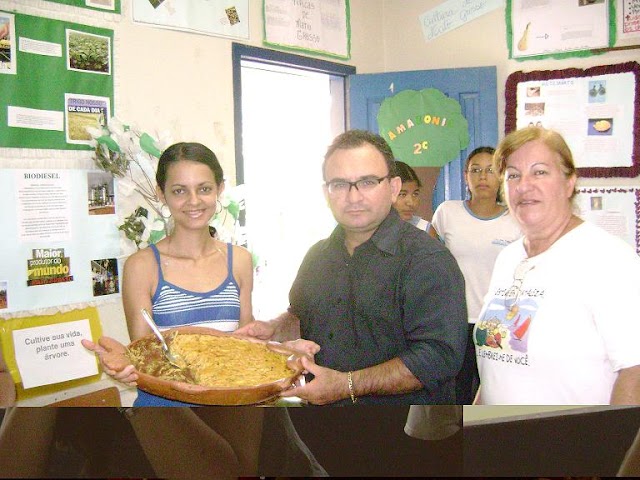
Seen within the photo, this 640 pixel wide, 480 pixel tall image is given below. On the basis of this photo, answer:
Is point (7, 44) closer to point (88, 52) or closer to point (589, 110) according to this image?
point (88, 52)

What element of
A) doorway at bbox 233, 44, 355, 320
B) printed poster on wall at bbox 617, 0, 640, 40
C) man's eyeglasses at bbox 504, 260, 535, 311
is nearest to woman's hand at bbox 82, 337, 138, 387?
man's eyeglasses at bbox 504, 260, 535, 311

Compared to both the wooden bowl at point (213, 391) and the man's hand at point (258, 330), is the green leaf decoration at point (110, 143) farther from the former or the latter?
the wooden bowl at point (213, 391)

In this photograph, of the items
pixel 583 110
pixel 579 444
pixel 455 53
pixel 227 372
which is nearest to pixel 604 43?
pixel 583 110

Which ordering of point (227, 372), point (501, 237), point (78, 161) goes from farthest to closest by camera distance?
point (501, 237) < point (78, 161) < point (227, 372)

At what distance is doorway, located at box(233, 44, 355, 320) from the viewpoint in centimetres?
319

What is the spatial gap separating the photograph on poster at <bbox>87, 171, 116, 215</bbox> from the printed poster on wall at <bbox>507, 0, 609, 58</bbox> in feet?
7.03

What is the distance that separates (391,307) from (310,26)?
85.0 inches

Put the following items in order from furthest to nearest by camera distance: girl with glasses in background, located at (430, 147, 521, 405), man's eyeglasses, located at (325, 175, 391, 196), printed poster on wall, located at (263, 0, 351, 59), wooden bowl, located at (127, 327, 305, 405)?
printed poster on wall, located at (263, 0, 351, 59), girl with glasses in background, located at (430, 147, 521, 405), man's eyeglasses, located at (325, 175, 391, 196), wooden bowl, located at (127, 327, 305, 405)

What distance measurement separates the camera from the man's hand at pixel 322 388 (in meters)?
1.04

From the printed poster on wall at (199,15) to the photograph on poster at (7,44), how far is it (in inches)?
17.9

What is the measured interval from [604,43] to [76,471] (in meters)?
3.13

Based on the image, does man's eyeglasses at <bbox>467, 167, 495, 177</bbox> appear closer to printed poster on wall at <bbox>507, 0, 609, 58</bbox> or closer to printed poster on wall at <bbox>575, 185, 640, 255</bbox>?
printed poster on wall at <bbox>575, 185, 640, 255</bbox>

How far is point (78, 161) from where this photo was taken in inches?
78.0

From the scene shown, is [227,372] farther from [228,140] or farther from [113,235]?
[228,140]
